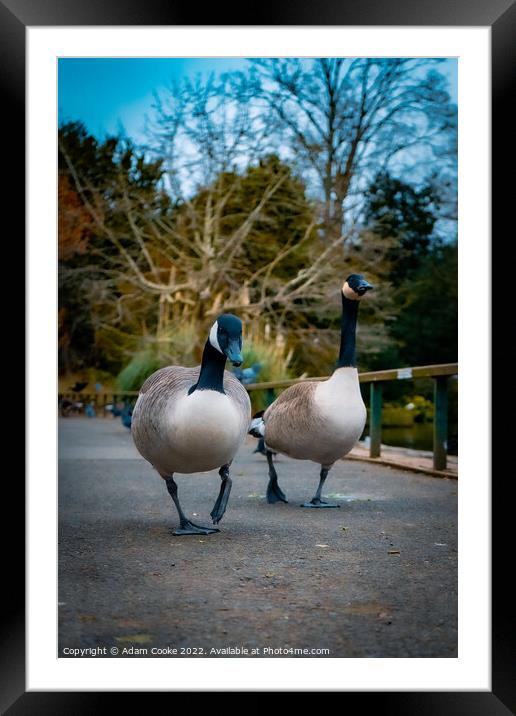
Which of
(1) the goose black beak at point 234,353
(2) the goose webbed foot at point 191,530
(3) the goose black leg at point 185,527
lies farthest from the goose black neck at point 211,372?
(2) the goose webbed foot at point 191,530

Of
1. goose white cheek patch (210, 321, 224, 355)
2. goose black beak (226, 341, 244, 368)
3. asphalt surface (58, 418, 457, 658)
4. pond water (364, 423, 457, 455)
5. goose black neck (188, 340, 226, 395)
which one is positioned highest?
goose white cheek patch (210, 321, 224, 355)

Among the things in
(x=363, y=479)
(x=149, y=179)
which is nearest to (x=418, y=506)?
(x=363, y=479)

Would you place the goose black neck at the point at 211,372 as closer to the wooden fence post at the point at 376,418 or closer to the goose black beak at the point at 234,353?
the goose black beak at the point at 234,353

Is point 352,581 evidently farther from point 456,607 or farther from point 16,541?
point 16,541

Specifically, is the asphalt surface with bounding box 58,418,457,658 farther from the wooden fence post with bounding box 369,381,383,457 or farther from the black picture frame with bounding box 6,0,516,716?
the wooden fence post with bounding box 369,381,383,457

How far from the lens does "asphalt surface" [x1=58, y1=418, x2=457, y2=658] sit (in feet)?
8.43

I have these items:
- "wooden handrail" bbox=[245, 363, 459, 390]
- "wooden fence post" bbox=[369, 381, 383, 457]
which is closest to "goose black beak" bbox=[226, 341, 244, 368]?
"wooden handrail" bbox=[245, 363, 459, 390]

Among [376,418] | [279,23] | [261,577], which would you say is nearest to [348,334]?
[261,577]

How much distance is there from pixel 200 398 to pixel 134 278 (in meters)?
2.37

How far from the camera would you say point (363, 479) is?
5.03m

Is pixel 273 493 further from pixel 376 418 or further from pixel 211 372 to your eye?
pixel 376 418

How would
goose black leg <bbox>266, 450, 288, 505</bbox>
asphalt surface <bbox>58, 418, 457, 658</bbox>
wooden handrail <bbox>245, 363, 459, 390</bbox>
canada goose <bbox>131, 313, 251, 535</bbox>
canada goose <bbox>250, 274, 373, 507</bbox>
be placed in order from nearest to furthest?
asphalt surface <bbox>58, 418, 457, 658</bbox>
canada goose <bbox>131, 313, 251, 535</bbox>
canada goose <bbox>250, 274, 373, 507</bbox>
goose black leg <bbox>266, 450, 288, 505</bbox>
wooden handrail <bbox>245, 363, 459, 390</bbox>

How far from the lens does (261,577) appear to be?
2.89 meters

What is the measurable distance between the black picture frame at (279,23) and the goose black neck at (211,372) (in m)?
0.78
